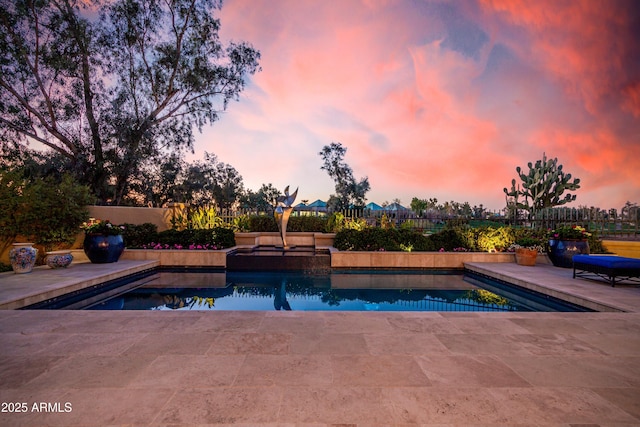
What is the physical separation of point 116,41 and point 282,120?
9.24 m

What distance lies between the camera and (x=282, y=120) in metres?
14.3

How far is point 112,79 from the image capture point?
48.6 ft

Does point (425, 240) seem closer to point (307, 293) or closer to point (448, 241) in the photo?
point (448, 241)

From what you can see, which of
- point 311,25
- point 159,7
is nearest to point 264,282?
point 311,25

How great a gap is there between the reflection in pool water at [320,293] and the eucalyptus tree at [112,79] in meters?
10.9

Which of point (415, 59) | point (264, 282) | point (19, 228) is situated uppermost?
point (415, 59)

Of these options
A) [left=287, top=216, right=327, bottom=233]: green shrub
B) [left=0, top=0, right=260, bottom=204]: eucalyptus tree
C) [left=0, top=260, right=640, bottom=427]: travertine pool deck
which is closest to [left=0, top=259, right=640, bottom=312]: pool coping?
[left=0, top=260, right=640, bottom=427]: travertine pool deck

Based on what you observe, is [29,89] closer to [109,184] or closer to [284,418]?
[109,184]

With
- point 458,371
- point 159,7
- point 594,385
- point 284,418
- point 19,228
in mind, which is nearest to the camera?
point 284,418

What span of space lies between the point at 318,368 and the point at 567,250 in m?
8.29

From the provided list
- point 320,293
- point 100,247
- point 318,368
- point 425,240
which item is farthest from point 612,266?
point 100,247

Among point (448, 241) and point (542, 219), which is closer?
point (448, 241)

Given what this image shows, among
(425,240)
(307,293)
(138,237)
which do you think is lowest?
(307,293)

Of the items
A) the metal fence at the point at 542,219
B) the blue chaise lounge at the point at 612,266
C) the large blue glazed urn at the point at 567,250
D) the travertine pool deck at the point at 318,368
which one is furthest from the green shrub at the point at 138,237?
the large blue glazed urn at the point at 567,250
